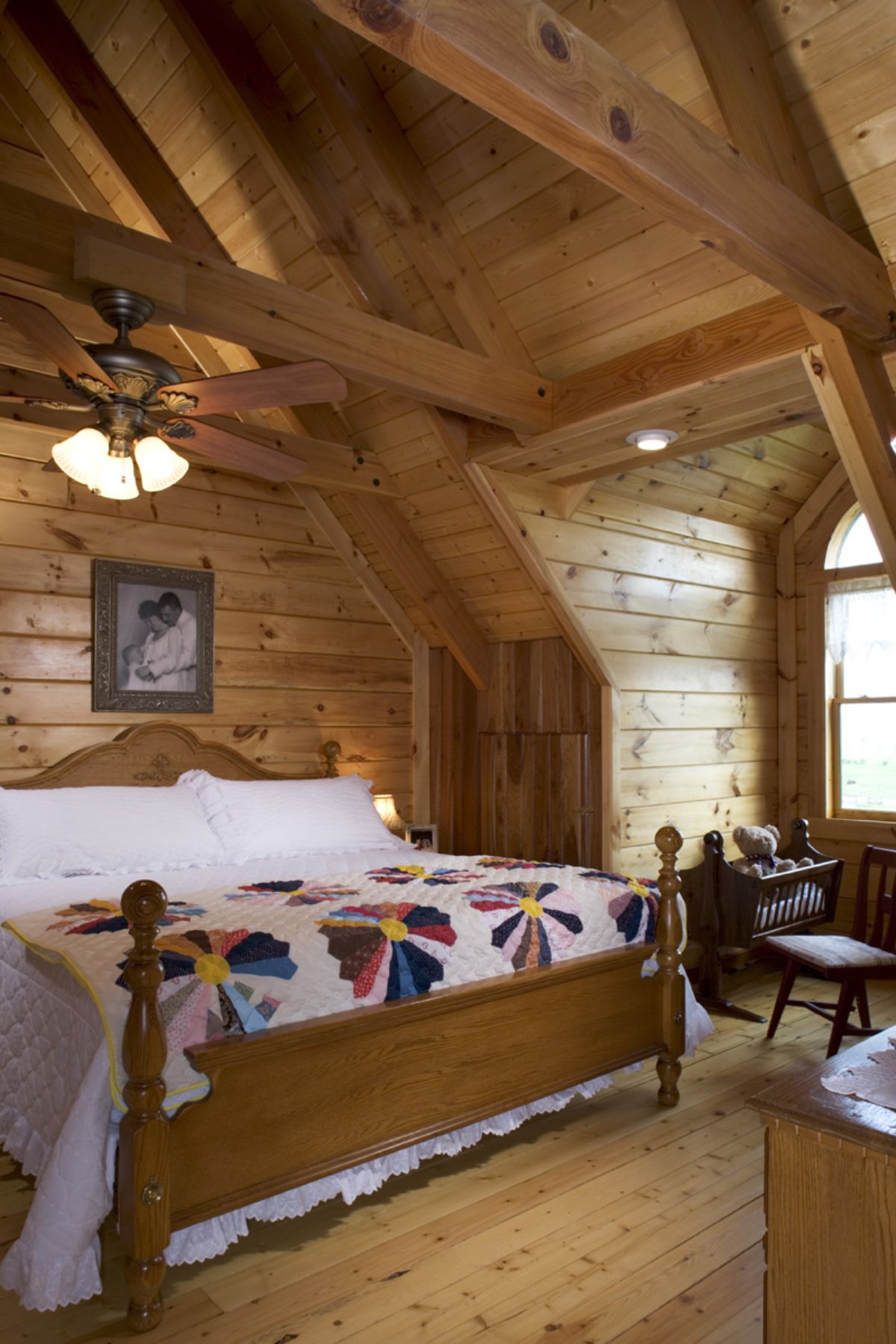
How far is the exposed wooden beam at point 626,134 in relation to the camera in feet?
4.75

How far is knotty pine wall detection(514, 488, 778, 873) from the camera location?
162 inches

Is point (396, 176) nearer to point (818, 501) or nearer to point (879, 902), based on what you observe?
point (818, 501)

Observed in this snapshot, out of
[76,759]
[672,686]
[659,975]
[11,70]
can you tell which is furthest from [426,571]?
[11,70]

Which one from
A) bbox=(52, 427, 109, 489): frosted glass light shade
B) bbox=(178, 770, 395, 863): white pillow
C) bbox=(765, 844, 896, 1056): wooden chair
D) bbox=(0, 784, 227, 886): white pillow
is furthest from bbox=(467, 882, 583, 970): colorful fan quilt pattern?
bbox=(52, 427, 109, 489): frosted glass light shade

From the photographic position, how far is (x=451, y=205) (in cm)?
324

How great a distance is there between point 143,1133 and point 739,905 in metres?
2.78

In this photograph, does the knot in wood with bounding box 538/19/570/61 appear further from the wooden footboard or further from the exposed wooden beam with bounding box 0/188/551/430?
the wooden footboard

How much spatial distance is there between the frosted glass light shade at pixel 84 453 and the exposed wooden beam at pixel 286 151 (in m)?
1.44

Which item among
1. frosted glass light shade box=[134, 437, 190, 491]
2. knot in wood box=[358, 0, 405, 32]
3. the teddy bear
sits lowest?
the teddy bear

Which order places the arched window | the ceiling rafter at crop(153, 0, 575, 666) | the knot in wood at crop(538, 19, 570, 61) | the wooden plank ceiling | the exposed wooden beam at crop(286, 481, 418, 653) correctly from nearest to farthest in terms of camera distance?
the knot in wood at crop(538, 19, 570, 61) → the wooden plank ceiling → the ceiling rafter at crop(153, 0, 575, 666) → the exposed wooden beam at crop(286, 481, 418, 653) → the arched window

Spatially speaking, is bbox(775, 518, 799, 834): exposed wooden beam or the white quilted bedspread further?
bbox(775, 518, 799, 834): exposed wooden beam

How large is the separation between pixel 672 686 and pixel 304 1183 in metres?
2.90

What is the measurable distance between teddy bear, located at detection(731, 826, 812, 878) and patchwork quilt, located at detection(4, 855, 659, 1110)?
1288mm

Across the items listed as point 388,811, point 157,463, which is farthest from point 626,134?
point 388,811
